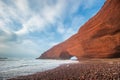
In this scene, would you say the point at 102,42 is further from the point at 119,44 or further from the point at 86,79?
the point at 86,79

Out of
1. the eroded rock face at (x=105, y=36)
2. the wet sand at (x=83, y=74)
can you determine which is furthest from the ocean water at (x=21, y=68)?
the eroded rock face at (x=105, y=36)

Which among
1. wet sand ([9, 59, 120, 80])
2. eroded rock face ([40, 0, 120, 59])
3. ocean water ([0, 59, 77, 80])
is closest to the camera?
wet sand ([9, 59, 120, 80])

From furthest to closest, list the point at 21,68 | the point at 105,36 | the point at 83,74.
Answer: the point at 105,36, the point at 21,68, the point at 83,74

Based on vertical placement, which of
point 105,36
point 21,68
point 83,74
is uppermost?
point 105,36

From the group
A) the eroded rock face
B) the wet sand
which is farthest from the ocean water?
the eroded rock face

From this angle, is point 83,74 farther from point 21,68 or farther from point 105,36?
point 105,36

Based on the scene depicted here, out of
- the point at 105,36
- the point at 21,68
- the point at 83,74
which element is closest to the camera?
the point at 83,74

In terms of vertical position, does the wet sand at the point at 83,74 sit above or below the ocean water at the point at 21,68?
below

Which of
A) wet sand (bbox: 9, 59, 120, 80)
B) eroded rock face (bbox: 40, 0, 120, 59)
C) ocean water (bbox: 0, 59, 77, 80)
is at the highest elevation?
eroded rock face (bbox: 40, 0, 120, 59)

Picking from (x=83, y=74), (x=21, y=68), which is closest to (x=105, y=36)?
(x=21, y=68)

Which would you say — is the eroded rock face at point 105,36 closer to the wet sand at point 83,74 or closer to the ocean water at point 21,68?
the ocean water at point 21,68

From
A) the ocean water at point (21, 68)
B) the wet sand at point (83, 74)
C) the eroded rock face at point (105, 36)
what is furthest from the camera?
the eroded rock face at point (105, 36)

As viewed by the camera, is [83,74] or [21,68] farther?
[21,68]

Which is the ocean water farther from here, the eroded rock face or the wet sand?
the eroded rock face
